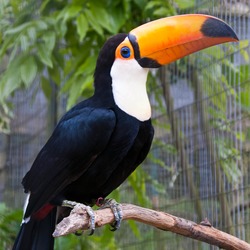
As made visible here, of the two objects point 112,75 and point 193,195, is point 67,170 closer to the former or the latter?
point 112,75

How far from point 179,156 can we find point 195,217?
31 cm

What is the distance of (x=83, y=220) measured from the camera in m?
2.25

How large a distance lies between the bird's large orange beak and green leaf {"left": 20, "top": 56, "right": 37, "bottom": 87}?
0.78 meters

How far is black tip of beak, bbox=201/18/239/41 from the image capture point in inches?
108

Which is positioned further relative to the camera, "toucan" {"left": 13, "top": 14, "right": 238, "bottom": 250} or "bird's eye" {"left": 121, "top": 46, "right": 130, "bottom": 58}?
"bird's eye" {"left": 121, "top": 46, "right": 130, "bottom": 58}

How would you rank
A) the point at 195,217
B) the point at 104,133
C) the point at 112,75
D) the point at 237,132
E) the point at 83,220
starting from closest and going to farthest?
the point at 83,220, the point at 104,133, the point at 112,75, the point at 237,132, the point at 195,217

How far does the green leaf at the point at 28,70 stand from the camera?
11.5ft

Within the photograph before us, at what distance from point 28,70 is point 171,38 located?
912 mm

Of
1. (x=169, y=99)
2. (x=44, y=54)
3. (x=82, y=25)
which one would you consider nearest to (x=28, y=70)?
(x=44, y=54)

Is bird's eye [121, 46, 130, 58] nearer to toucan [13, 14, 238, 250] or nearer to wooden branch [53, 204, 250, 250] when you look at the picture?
toucan [13, 14, 238, 250]

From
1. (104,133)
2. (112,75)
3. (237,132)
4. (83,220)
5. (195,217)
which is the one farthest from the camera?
(195,217)

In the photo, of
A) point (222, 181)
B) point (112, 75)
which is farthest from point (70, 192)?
point (222, 181)

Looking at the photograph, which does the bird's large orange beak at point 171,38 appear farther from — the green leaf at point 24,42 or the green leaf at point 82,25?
the green leaf at point 24,42

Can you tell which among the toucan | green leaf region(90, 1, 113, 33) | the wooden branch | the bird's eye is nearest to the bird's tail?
the toucan
